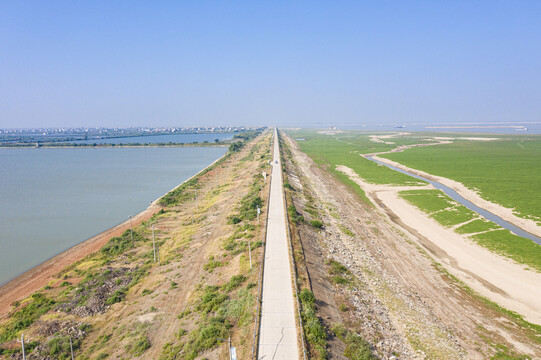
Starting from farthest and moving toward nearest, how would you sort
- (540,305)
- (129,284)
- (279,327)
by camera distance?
(129,284), (540,305), (279,327)


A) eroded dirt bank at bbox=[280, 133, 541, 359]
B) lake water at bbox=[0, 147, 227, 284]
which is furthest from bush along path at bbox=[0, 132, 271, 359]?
lake water at bbox=[0, 147, 227, 284]

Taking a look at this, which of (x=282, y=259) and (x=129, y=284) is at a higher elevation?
(x=282, y=259)

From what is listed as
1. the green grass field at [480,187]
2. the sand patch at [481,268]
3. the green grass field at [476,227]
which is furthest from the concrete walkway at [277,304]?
the green grass field at [480,187]

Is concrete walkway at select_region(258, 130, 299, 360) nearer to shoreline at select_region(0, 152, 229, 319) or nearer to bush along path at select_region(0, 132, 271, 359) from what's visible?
bush along path at select_region(0, 132, 271, 359)

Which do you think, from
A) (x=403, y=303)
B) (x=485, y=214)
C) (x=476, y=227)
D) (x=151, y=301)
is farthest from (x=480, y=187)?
(x=151, y=301)

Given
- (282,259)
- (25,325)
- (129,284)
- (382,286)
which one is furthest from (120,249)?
(382,286)

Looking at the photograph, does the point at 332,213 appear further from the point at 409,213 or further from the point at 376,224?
the point at 409,213

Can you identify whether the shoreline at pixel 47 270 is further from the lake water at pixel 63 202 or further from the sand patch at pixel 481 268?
the sand patch at pixel 481 268
